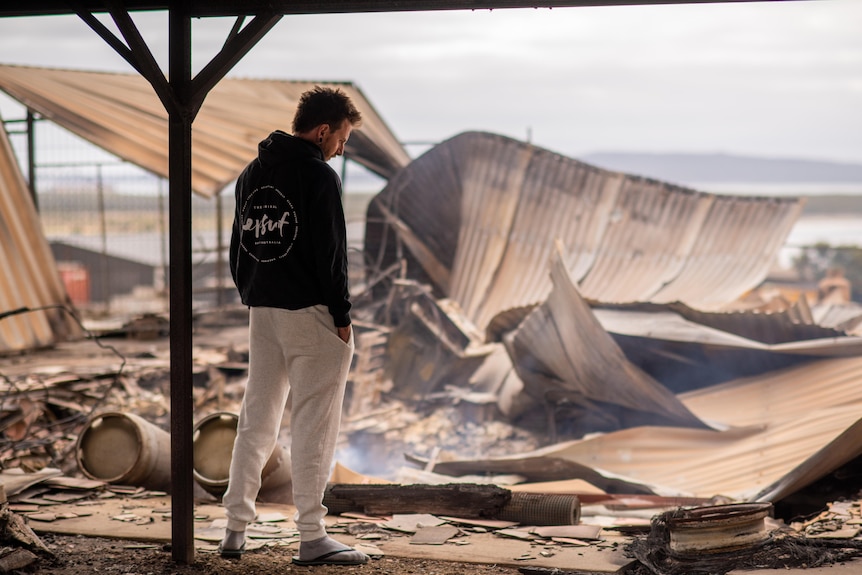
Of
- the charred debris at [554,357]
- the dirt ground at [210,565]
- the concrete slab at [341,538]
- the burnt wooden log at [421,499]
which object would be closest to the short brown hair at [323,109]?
the dirt ground at [210,565]

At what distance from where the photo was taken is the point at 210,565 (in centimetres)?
435

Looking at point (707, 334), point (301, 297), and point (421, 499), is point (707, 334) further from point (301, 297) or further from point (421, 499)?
point (301, 297)

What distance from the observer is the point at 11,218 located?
11562 millimetres

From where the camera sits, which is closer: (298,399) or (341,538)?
(298,399)

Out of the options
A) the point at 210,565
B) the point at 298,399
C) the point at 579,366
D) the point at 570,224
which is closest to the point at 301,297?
the point at 298,399

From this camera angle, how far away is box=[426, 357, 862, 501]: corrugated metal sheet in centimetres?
737

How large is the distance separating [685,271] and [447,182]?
3.70 metres

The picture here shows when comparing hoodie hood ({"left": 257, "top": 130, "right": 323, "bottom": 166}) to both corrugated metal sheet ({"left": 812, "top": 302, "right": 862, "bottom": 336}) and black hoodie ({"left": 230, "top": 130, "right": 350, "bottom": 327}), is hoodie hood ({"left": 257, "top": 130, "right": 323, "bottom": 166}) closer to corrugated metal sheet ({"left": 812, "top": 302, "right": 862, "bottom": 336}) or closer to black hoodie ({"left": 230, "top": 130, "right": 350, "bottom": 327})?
black hoodie ({"left": 230, "top": 130, "right": 350, "bottom": 327})

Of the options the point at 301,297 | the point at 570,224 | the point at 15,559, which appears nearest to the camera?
the point at 301,297

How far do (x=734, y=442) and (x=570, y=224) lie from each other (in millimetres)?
5486

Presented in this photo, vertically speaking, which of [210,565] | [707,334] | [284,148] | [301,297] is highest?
[284,148]

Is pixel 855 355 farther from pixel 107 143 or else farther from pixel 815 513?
pixel 107 143

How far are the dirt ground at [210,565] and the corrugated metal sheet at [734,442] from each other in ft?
9.89

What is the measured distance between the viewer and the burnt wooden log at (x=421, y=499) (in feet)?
17.2
